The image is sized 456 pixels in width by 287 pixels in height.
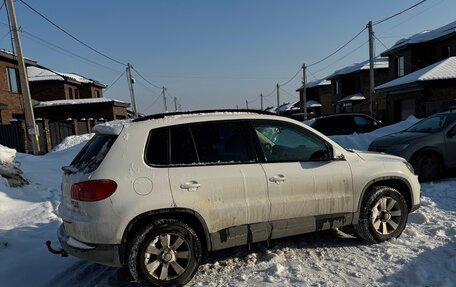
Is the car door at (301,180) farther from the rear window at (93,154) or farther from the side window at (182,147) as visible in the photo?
the rear window at (93,154)

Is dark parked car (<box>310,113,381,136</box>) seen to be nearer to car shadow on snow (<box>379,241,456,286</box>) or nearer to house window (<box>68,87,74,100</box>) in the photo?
car shadow on snow (<box>379,241,456,286</box>)

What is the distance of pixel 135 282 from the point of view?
4145 mm

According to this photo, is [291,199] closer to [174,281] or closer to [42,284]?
[174,281]

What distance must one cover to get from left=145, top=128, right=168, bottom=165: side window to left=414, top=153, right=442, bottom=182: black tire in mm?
6449

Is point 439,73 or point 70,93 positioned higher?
point 70,93

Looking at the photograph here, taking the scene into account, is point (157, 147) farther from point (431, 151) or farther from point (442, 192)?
point (431, 151)

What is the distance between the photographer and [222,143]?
14.2 feet

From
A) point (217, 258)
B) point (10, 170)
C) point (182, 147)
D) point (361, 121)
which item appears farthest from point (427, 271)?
point (361, 121)

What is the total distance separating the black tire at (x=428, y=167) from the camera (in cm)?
855

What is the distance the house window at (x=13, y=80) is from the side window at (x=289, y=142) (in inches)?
1123

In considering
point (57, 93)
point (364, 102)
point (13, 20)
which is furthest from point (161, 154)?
point (364, 102)

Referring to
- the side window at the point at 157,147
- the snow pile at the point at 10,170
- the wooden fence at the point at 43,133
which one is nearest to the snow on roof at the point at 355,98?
the wooden fence at the point at 43,133

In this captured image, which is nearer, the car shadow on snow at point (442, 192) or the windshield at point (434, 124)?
the car shadow on snow at point (442, 192)

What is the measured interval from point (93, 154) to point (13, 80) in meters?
28.8
